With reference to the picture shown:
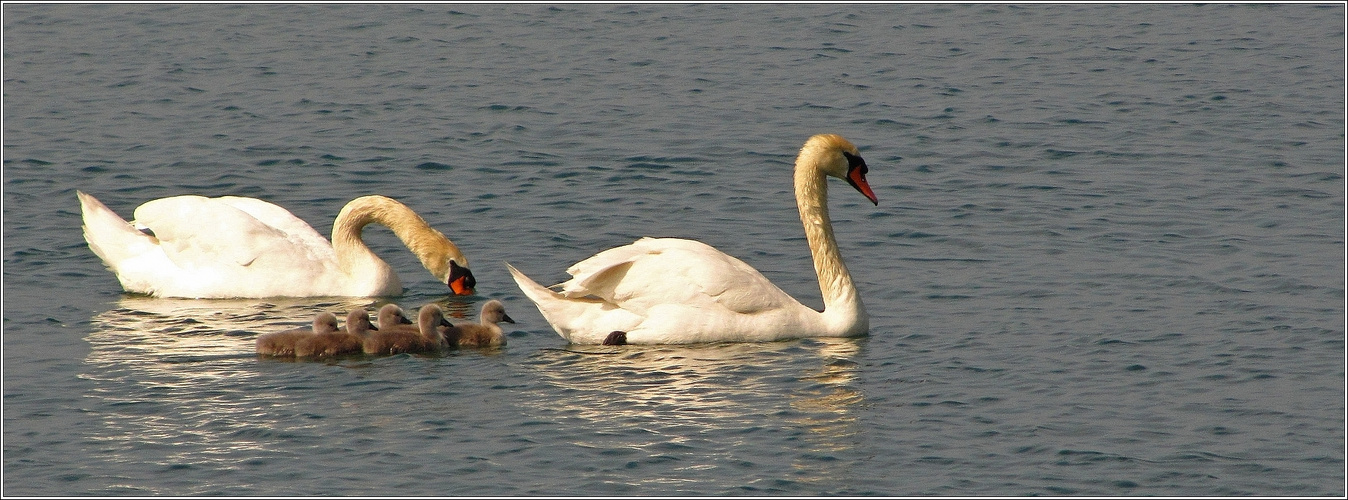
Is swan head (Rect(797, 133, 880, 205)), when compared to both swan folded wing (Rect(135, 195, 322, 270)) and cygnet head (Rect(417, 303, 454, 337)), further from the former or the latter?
swan folded wing (Rect(135, 195, 322, 270))

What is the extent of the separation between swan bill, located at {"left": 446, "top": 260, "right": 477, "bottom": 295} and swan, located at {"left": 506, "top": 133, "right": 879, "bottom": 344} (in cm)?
177

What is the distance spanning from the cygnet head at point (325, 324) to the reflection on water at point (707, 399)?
139 cm

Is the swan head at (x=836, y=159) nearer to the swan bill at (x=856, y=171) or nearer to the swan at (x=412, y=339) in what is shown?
the swan bill at (x=856, y=171)

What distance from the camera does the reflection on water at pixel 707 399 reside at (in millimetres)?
10711

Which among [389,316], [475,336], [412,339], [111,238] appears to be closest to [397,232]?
[111,238]

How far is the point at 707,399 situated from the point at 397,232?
16.5 feet

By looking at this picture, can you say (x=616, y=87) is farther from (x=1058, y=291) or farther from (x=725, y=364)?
(x=725, y=364)

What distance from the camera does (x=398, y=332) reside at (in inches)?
508

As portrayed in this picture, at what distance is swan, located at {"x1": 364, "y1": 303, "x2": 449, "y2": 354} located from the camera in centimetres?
1286

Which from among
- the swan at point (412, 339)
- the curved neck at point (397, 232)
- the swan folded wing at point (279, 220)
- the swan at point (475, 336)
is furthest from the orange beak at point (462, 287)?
the swan at point (412, 339)

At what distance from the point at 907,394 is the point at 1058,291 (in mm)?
3374

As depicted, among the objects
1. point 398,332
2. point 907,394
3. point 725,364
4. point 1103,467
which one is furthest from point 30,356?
point 1103,467

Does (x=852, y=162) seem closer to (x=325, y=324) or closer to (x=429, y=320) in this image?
(x=429, y=320)

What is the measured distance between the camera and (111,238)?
15.6 meters
